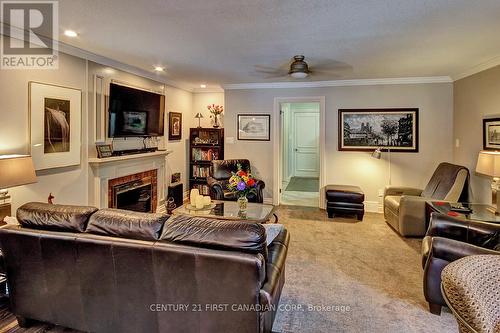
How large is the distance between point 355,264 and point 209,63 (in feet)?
10.1

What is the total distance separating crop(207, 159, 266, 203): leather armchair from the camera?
15.7ft

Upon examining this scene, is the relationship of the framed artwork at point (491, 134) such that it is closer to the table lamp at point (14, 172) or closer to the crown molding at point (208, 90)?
the crown molding at point (208, 90)

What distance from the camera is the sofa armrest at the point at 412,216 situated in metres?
3.97

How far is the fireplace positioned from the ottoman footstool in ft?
9.52

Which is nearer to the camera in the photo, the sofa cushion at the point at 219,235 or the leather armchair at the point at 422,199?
the sofa cushion at the point at 219,235

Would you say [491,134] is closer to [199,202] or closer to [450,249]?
[450,249]

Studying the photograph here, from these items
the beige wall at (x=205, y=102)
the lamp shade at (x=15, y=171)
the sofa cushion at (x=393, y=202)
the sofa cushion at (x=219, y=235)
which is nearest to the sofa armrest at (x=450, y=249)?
the sofa cushion at (x=219, y=235)

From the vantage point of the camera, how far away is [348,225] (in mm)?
4602

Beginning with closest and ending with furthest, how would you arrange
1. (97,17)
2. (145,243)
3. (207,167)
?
(145,243), (97,17), (207,167)

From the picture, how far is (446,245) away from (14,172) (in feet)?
11.2

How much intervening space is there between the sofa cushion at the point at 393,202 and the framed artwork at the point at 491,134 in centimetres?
127

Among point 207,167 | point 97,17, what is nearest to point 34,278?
point 97,17

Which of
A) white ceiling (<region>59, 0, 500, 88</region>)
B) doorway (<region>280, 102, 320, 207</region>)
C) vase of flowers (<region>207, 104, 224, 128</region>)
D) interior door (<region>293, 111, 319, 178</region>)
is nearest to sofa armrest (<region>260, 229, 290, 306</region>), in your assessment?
white ceiling (<region>59, 0, 500, 88</region>)

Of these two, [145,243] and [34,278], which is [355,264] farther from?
[34,278]
